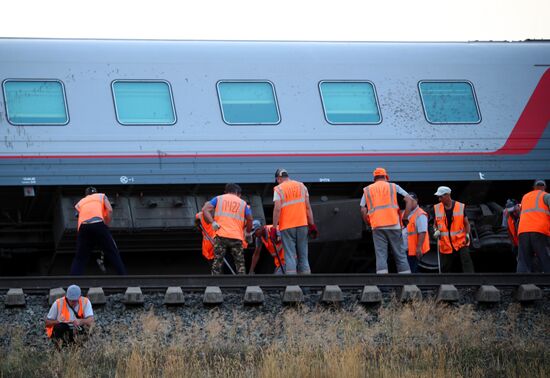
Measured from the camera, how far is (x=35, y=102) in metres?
15.8

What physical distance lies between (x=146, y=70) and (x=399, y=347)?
632cm

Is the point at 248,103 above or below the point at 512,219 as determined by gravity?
above

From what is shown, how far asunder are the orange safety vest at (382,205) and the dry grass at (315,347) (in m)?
1.96

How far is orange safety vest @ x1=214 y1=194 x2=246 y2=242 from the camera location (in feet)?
47.2

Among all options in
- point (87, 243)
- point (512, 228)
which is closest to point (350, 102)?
point (512, 228)

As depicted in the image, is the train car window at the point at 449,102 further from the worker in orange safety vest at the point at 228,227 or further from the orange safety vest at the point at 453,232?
the worker in orange safety vest at the point at 228,227

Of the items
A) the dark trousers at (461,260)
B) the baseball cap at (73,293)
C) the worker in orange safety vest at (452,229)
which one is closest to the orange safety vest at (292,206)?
the worker in orange safety vest at (452,229)

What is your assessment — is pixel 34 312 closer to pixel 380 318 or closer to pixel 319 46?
pixel 380 318

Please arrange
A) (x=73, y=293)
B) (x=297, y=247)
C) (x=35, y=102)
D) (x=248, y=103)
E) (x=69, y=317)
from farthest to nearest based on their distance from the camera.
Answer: (x=248, y=103)
(x=35, y=102)
(x=297, y=247)
(x=69, y=317)
(x=73, y=293)

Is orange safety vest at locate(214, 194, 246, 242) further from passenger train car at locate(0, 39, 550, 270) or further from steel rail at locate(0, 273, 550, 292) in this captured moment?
passenger train car at locate(0, 39, 550, 270)

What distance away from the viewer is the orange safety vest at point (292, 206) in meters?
14.6

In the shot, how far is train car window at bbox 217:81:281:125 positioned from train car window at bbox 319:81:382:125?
74 centimetres

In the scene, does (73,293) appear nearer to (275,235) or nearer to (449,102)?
(275,235)

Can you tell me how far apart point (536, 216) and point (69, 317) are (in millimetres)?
6036
